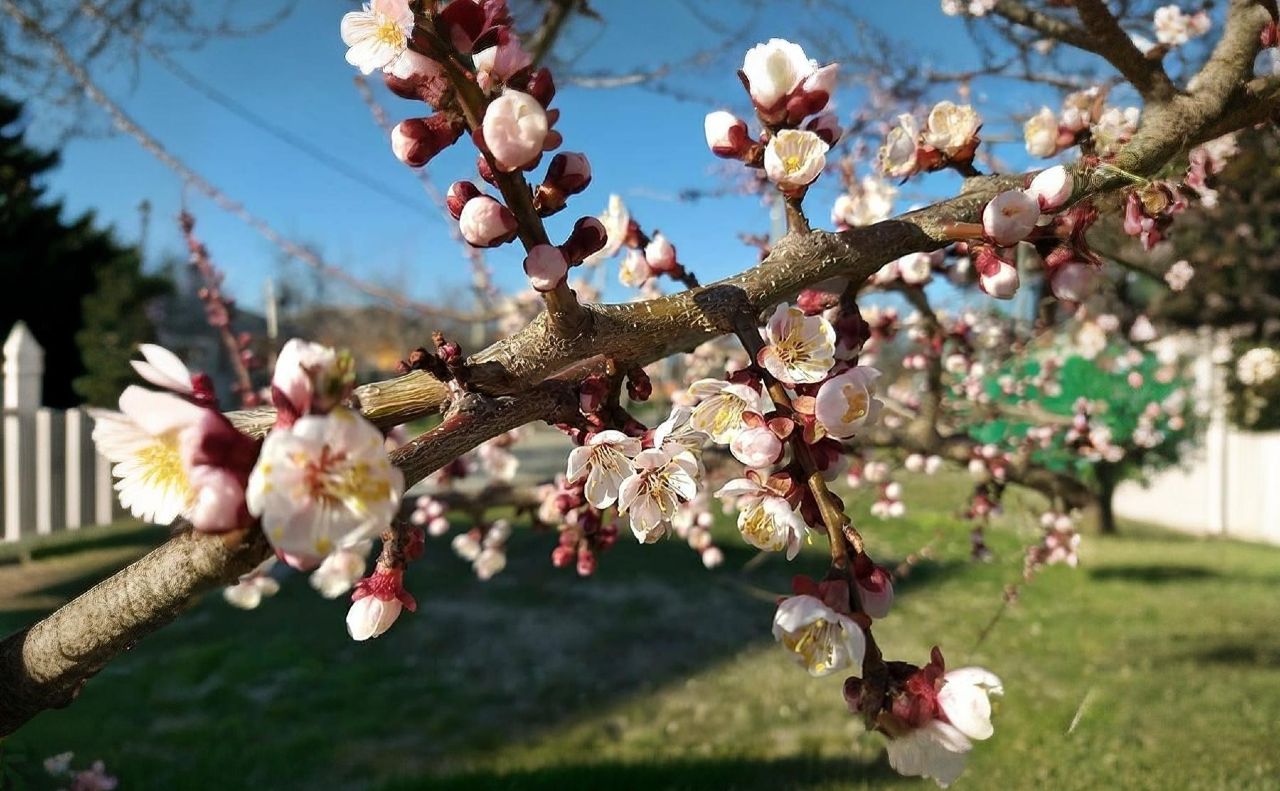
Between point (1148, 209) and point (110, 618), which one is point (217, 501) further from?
point (1148, 209)

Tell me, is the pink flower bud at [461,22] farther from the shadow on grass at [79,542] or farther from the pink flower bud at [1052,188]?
the shadow on grass at [79,542]

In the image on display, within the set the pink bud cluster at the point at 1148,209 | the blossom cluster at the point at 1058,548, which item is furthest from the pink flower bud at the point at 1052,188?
the blossom cluster at the point at 1058,548

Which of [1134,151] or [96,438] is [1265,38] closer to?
[1134,151]

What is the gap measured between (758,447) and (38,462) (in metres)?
9.77

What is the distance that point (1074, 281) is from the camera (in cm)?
92

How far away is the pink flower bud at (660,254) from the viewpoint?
4.19 feet

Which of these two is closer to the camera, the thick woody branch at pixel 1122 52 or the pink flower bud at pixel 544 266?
the pink flower bud at pixel 544 266

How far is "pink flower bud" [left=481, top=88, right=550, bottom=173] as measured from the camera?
2.14ft

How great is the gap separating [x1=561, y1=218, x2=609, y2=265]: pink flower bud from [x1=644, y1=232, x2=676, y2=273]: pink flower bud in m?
0.50

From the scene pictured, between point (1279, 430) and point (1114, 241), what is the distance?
9.77 meters

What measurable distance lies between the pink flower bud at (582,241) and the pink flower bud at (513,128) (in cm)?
12

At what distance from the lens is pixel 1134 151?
3.65ft

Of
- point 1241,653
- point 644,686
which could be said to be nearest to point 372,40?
point 644,686

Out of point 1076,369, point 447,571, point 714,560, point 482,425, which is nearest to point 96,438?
point 482,425
